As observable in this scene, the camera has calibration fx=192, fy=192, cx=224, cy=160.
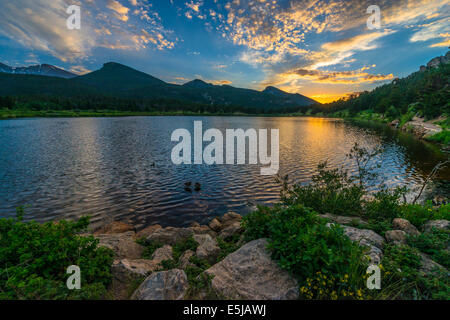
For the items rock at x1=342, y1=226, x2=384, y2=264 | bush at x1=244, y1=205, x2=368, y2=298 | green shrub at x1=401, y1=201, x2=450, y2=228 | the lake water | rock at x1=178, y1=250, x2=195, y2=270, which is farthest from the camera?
the lake water

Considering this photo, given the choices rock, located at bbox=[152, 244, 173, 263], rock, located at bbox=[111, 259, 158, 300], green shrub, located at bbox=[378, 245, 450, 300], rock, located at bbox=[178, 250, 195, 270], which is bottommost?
rock, located at bbox=[152, 244, 173, 263]

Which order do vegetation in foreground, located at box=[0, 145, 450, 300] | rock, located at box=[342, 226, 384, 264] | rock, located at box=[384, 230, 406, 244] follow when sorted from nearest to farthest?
vegetation in foreground, located at box=[0, 145, 450, 300] < rock, located at box=[342, 226, 384, 264] < rock, located at box=[384, 230, 406, 244]

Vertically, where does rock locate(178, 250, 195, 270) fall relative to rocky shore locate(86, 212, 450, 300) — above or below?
below

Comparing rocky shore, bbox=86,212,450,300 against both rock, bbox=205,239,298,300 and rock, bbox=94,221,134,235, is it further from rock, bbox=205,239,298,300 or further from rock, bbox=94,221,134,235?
rock, bbox=94,221,134,235

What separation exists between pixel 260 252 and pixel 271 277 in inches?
29.5

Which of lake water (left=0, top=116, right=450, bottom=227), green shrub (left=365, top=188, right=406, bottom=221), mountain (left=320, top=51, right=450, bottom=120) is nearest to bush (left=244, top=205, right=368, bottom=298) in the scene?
green shrub (left=365, top=188, right=406, bottom=221)

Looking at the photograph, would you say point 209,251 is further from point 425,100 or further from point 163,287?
point 425,100

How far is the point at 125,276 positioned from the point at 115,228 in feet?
21.6

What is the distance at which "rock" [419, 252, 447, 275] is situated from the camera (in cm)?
472

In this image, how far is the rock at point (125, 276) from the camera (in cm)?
507

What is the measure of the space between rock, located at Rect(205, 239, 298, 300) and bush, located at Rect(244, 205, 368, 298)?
257mm
